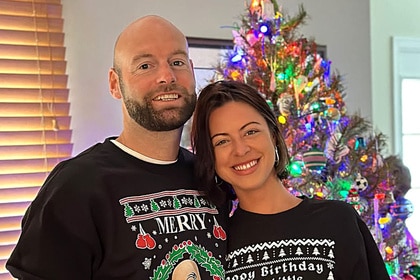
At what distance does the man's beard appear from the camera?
1.21 meters

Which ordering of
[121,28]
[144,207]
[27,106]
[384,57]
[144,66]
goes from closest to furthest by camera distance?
[144,207]
[144,66]
[27,106]
[121,28]
[384,57]

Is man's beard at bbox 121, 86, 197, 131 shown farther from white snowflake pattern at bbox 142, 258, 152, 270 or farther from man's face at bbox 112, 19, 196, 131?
white snowflake pattern at bbox 142, 258, 152, 270

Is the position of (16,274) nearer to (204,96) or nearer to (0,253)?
(204,96)

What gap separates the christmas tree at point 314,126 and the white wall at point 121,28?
0.54 m

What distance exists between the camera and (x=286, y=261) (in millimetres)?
1181

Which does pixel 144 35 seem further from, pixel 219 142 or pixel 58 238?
pixel 58 238

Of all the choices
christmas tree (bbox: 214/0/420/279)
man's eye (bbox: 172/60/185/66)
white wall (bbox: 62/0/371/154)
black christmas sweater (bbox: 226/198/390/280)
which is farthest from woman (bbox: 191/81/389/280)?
white wall (bbox: 62/0/371/154)

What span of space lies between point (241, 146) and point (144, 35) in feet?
1.21

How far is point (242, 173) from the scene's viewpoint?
4.18ft

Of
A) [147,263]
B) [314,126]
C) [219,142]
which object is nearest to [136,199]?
[147,263]

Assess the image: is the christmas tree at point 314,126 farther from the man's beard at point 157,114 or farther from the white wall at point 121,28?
the man's beard at point 157,114

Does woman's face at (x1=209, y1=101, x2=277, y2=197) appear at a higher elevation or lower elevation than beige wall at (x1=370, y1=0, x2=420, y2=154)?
lower

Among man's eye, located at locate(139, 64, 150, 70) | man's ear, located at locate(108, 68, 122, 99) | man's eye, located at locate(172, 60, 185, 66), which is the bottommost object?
man's ear, located at locate(108, 68, 122, 99)

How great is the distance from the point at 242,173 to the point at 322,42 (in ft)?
6.58
